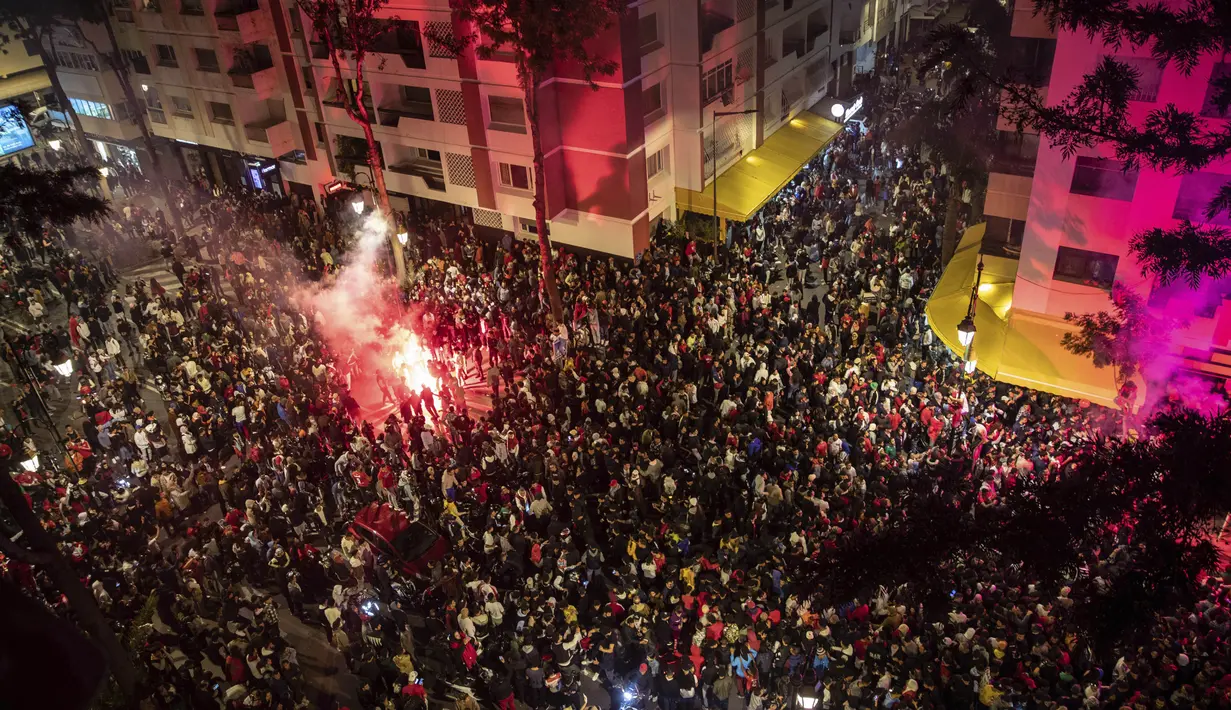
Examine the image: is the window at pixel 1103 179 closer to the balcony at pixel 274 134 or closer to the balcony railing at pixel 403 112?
the balcony railing at pixel 403 112

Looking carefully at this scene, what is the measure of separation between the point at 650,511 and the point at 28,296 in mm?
21404

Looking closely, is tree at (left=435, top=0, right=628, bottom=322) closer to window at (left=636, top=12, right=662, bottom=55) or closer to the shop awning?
window at (left=636, top=12, right=662, bottom=55)

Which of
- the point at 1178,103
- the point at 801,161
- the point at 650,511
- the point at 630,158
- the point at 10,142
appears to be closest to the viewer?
the point at 1178,103

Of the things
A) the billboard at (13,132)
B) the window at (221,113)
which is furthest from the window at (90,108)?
the window at (221,113)

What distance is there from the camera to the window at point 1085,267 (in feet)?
50.9

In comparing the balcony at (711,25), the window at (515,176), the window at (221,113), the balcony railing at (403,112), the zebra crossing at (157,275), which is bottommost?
the zebra crossing at (157,275)

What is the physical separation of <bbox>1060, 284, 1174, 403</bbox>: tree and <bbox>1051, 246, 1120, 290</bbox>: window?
0.65 m

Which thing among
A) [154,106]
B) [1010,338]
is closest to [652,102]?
[1010,338]

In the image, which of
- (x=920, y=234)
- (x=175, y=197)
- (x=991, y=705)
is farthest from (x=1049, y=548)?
(x=175, y=197)

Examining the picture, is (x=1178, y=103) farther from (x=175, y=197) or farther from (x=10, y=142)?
(x=10, y=142)

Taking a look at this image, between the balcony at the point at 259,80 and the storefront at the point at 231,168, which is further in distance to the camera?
the storefront at the point at 231,168

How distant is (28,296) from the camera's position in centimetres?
2467

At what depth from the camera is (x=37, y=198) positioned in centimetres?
1112

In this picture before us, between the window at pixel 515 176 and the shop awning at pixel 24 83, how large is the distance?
2533 centimetres
